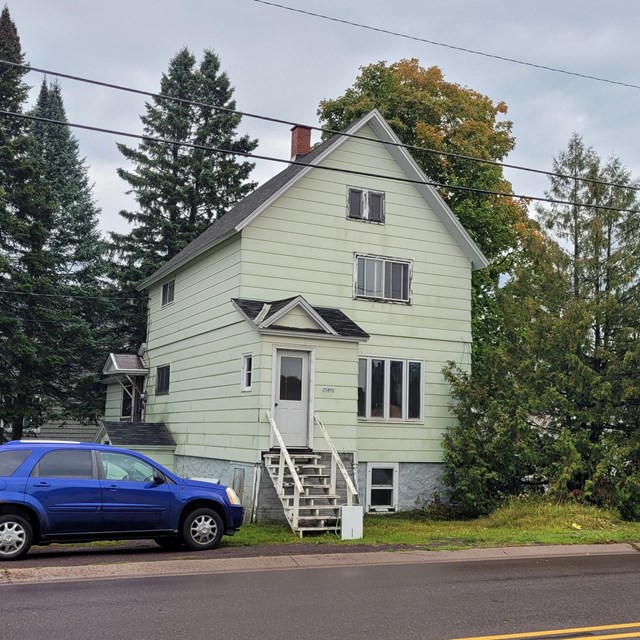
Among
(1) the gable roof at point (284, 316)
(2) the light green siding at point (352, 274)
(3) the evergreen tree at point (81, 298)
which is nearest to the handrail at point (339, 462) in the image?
(2) the light green siding at point (352, 274)

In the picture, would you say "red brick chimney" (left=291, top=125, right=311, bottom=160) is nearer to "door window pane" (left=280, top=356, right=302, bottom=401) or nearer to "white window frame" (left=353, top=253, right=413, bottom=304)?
"white window frame" (left=353, top=253, right=413, bottom=304)

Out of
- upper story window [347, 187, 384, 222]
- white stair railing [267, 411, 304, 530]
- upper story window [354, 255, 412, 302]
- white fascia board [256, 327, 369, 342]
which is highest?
upper story window [347, 187, 384, 222]

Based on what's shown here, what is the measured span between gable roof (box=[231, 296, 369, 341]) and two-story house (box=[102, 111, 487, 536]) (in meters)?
0.04

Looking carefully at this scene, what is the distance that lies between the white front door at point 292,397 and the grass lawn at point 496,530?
231 cm

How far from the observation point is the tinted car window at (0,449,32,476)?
1170 cm

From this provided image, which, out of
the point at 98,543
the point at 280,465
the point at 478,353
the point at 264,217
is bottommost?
the point at 98,543

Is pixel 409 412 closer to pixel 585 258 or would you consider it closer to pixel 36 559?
pixel 585 258

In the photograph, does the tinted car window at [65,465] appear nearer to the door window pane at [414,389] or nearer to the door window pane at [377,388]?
the door window pane at [377,388]

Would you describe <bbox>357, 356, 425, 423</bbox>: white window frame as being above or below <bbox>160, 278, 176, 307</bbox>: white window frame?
below

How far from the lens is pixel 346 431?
60.5 ft

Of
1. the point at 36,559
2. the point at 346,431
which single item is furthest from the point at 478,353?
the point at 36,559

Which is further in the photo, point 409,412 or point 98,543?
point 409,412

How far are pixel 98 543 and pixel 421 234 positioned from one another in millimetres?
12235

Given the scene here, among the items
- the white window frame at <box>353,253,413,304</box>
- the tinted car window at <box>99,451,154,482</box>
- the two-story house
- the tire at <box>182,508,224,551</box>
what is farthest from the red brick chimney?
the tire at <box>182,508,224,551</box>
